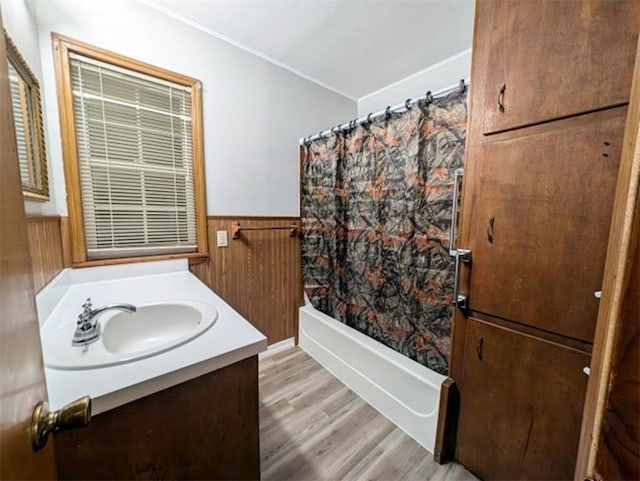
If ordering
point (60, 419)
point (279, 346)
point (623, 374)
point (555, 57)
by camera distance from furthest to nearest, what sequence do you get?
point (279, 346), point (555, 57), point (60, 419), point (623, 374)

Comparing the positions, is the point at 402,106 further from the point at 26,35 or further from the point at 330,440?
the point at 330,440

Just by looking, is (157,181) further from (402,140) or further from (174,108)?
(402,140)

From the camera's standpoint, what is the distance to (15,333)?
403 millimetres

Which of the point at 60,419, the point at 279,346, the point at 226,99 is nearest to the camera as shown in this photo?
the point at 60,419

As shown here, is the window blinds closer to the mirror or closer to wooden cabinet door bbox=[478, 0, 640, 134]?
the mirror

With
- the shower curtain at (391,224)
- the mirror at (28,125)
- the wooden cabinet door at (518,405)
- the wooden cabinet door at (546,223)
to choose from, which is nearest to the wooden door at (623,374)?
the wooden cabinet door at (546,223)

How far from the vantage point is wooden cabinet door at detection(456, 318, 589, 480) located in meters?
0.96

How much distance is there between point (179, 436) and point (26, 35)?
1657 millimetres

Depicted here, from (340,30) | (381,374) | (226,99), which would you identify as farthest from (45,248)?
(340,30)

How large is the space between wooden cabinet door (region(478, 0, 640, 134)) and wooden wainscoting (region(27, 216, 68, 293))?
5.74ft

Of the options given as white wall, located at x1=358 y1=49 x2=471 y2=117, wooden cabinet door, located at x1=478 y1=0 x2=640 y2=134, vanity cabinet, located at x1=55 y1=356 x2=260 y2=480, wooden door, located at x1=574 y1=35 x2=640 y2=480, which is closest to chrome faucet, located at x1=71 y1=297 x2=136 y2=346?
vanity cabinet, located at x1=55 y1=356 x2=260 y2=480

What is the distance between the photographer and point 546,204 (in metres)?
0.95

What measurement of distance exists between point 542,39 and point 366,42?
3.96 feet

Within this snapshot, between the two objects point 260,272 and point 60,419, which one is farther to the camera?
point 260,272
